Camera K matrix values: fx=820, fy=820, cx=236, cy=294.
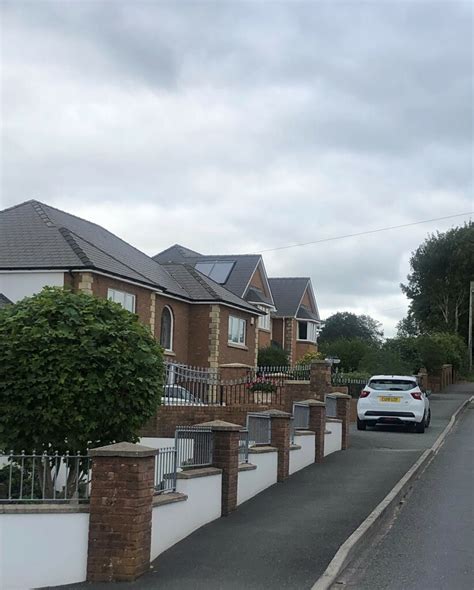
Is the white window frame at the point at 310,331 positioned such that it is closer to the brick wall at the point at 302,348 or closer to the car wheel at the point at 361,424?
the brick wall at the point at 302,348

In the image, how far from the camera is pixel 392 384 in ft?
74.4

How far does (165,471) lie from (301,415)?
774 centimetres

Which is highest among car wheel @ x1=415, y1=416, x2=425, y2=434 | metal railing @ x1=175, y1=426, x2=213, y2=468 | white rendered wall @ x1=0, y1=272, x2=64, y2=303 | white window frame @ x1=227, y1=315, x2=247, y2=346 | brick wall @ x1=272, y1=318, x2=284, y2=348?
brick wall @ x1=272, y1=318, x2=284, y2=348

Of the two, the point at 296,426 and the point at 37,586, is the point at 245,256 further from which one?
the point at 37,586

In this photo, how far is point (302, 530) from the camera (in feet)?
32.2

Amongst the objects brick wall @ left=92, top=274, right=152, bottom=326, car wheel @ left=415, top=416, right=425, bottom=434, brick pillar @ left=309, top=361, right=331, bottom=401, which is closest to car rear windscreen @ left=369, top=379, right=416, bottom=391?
car wheel @ left=415, top=416, right=425, bottom=434

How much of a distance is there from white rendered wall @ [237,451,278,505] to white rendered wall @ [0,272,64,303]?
14341mm

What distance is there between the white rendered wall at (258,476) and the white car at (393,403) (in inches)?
372

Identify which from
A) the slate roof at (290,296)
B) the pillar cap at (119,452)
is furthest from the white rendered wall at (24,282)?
the slate roof at (290,296)

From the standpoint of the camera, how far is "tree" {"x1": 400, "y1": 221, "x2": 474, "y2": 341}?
60.3 m

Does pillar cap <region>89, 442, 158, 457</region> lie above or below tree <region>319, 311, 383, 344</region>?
below

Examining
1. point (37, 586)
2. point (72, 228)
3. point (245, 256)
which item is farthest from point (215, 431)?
point (245, 256)

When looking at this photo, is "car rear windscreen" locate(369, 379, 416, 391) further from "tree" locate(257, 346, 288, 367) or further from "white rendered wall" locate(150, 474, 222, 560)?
"tree" locate(257, 346, 288, 367)

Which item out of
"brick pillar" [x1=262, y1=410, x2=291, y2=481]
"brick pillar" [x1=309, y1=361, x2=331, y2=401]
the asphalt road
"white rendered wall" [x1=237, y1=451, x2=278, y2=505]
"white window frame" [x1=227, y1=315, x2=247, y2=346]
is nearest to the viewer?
the asphalt road
